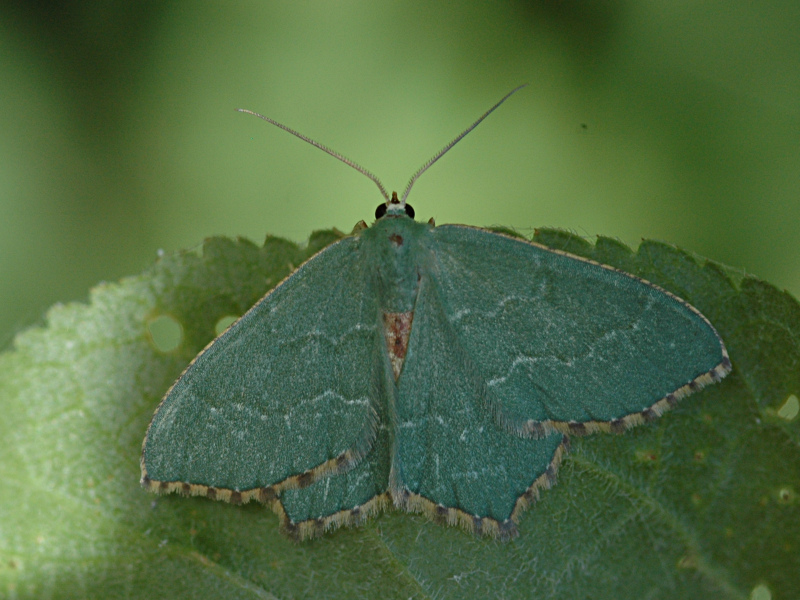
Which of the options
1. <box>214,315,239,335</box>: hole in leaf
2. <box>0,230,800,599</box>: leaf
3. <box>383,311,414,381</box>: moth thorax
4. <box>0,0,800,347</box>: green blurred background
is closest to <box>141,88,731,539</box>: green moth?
<box>383,311,414,381</box>: moth thorax

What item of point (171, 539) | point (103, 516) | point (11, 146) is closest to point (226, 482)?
point (171, 539)

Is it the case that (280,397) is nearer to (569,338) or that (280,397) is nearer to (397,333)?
(397,333)

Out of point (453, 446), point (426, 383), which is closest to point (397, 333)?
point (426, 383)

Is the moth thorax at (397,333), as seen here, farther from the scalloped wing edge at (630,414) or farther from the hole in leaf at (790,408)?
the hole in leaf at (790,408)

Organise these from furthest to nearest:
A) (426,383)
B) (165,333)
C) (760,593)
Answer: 1. (165,333)
2. (426,383)
3. (760,593)

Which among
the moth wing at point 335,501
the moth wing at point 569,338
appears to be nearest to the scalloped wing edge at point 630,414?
the moth wing at point 569,338

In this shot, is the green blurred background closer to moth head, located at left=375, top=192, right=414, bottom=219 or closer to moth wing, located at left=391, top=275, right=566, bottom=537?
moth head, located at left=375, top=192, right=414, bottom=219

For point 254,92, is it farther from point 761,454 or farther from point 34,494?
point 761,454
